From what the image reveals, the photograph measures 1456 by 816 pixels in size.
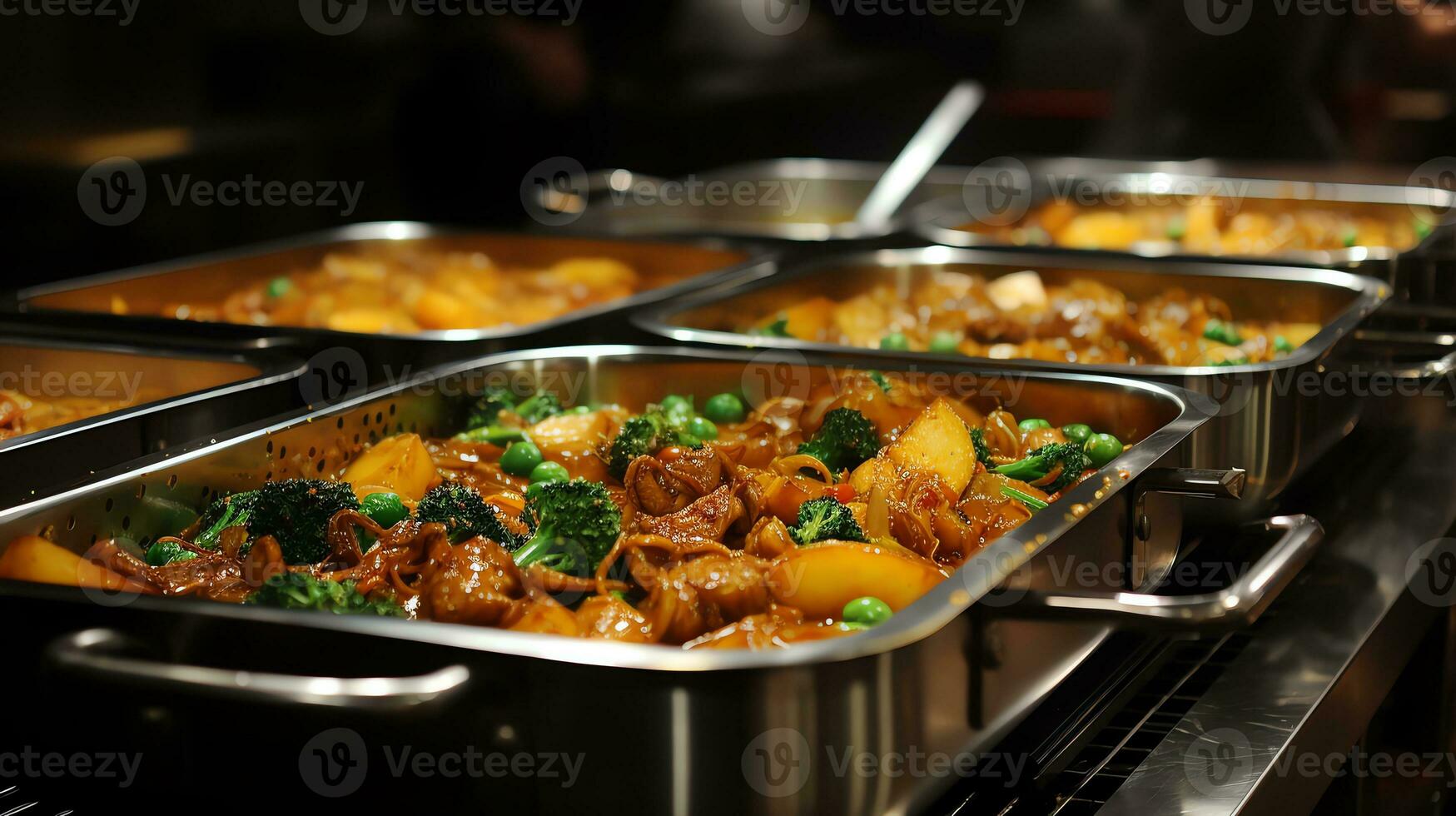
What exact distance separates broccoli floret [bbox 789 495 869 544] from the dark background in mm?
1865

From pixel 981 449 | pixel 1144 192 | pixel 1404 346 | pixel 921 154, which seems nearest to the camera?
pixel 981 449

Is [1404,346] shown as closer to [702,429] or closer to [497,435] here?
[702,429]

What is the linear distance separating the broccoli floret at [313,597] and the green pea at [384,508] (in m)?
0.36

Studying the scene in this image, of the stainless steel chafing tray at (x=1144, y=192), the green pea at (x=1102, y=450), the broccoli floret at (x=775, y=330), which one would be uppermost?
the stainless steel chafing tray at (x=1144, y=192)

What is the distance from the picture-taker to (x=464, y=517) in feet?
5.49

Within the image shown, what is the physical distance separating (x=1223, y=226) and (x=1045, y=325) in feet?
5.33

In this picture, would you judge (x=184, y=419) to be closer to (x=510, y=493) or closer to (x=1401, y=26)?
(x=510, y=493)

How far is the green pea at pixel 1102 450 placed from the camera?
203 cm

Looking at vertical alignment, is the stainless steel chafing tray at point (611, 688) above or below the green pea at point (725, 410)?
below

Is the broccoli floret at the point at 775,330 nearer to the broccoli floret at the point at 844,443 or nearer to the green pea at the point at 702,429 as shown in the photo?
the green pea at the point at 702,429

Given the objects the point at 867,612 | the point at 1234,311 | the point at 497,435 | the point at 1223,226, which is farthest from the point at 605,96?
the point at 867,612

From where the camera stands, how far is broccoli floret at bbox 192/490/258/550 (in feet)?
5.47

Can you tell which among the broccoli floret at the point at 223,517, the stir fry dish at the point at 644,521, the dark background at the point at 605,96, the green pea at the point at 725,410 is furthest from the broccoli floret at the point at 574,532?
the dark background at the point at 605,96

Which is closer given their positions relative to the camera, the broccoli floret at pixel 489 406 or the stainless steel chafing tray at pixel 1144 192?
the broccoli floret at pixel 489 406
